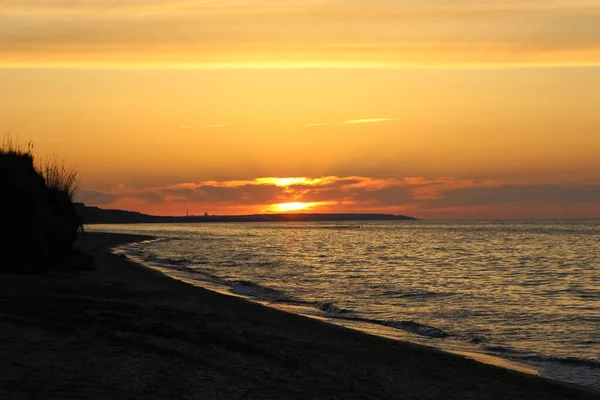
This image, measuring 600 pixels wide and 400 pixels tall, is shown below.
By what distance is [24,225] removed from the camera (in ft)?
103

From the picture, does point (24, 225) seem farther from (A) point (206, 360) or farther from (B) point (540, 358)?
(B) point (540, 358)

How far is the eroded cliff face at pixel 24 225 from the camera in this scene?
101 feet

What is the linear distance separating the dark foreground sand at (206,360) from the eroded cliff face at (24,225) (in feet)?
27.6

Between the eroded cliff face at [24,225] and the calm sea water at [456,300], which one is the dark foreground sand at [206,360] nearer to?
the calm sea water at [456,300]

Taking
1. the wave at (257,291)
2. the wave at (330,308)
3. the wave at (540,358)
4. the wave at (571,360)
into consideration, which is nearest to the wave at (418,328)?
the wave at (540,358)

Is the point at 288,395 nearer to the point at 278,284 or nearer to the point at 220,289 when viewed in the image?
the point at 220,289

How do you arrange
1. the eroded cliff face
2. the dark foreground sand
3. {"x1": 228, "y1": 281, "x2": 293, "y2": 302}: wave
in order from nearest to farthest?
1. the dark foreground sand
2. the eroded cliff face
3. {"x1": 228, "y1": 281, "x2": 293, "y2": 302}: wave

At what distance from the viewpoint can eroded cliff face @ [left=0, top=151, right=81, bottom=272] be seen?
30.7 m

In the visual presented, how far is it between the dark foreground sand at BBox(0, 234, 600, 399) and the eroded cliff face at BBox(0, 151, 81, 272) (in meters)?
8.42

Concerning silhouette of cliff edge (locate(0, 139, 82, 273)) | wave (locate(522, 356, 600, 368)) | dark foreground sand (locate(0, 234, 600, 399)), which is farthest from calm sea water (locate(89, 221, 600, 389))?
silhouette of cliff edge (locate(0, 139, 82, 273))

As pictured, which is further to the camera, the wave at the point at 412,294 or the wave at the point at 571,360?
the wave at the point at 412,294

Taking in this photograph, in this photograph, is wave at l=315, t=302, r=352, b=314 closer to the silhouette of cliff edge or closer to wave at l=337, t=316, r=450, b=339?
wave at l=337, t=316, r=450, b=339

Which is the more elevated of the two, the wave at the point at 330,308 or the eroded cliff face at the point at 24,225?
the eroded cliff face at the point at 24,225

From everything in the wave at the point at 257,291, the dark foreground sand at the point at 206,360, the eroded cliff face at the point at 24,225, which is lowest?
the wave at the point at 257,291
